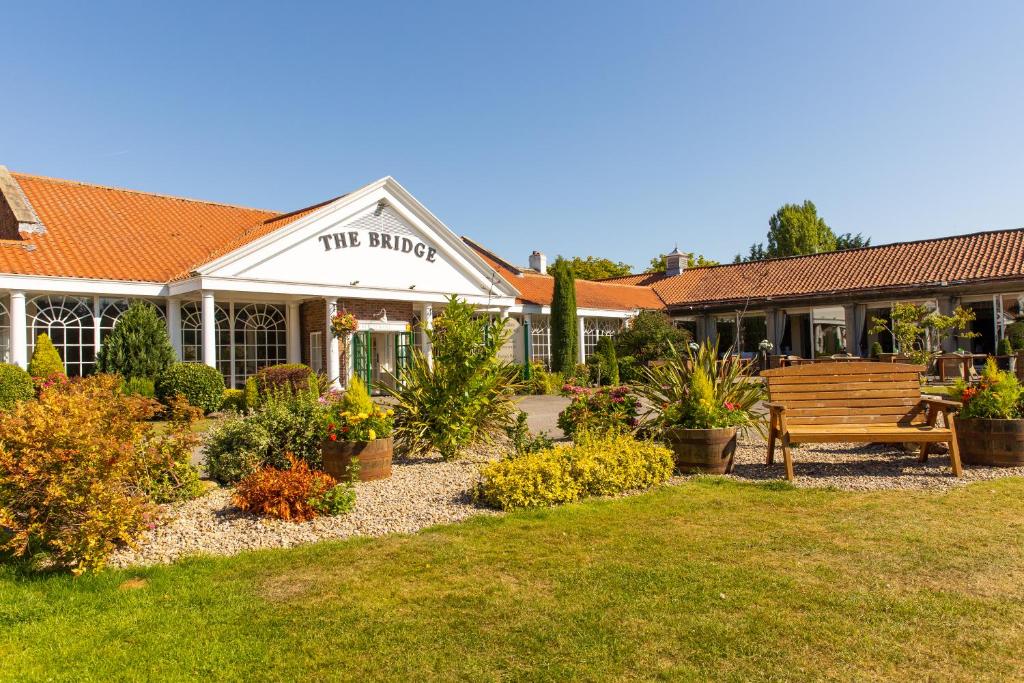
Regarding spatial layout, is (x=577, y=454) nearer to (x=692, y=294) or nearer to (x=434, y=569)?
(x=434, y=569)

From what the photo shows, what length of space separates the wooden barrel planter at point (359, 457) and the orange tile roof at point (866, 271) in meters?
21.8

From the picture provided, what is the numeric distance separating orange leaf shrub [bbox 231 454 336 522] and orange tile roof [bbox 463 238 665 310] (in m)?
17.4

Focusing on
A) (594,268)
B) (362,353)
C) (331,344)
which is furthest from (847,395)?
(594,268)

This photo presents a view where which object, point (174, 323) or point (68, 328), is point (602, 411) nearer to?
point (174, 323)

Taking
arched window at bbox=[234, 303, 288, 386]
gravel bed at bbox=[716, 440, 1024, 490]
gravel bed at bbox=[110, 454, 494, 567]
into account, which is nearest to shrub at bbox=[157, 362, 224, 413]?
arched window at bbox=[234, 303, 288, 386]

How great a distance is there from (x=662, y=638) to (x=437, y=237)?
56.5 feet

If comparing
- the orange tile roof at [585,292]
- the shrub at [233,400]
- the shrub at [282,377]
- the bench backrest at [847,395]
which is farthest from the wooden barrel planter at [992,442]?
the orange tile roof at [585,292]

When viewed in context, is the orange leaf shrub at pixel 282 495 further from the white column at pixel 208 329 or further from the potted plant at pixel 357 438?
the white column at pixel 208 329

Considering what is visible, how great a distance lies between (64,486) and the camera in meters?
4.43

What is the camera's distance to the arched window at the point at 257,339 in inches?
694

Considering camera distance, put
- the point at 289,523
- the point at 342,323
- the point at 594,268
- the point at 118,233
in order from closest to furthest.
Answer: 1. the point at 289,523
2. the point at 118,233
3. the point at 342,323
4. the point at 594,268

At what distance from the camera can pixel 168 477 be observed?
6.27m

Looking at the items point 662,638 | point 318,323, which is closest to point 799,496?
point 662,638

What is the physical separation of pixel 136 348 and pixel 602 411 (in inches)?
409
